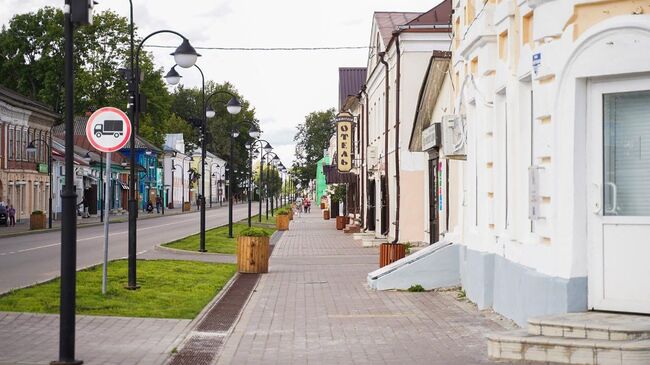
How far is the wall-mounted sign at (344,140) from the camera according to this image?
49062 mm

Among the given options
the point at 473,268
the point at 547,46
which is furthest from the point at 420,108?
the point at 547,46

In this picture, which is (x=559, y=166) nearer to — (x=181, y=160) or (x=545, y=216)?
(x=545, y=216)

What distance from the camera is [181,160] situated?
135 metres

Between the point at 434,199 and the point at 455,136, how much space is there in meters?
10.1

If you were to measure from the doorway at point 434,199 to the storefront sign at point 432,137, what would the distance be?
381 cm

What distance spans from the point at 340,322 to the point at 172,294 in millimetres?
4452

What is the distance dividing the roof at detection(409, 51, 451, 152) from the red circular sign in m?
8.18

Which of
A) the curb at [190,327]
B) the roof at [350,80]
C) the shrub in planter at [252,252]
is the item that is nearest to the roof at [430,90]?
the shrub in planter at [252,252]

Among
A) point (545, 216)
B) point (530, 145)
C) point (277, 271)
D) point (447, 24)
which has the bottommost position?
point (277, 271)

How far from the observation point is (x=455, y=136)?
16.1m

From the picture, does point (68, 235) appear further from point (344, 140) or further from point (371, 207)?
point (344, 140)

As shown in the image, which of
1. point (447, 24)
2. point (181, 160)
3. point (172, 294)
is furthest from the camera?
point (181, 160)

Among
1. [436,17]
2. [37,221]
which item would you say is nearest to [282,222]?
[37,221]

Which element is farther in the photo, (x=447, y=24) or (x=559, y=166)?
(x=447, y=24)
